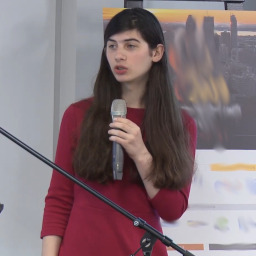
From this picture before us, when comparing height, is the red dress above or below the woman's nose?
below

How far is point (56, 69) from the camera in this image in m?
1.82

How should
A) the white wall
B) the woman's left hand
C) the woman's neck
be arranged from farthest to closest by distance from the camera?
1. the white wall
2. the woman's neck
3. the woman's left hand

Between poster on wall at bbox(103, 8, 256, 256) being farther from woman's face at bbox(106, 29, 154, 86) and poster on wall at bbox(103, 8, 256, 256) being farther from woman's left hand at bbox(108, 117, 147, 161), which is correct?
woman's left hand at bbox(108, 117, 147, 161)

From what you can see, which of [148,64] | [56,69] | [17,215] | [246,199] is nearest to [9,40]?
[56,69]

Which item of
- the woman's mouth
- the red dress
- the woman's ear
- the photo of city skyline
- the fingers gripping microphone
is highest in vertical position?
the photo of city skyline

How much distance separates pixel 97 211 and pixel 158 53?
43 cm

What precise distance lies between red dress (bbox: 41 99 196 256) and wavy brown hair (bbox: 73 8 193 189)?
3cm

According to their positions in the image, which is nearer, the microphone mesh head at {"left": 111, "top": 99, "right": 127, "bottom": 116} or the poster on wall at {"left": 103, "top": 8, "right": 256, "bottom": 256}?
the microphone mesh head at {"left": 111, "top": 99, "right": 127, "bottom": 116}

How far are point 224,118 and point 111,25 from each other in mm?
640

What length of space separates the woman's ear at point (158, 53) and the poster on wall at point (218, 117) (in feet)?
1.45

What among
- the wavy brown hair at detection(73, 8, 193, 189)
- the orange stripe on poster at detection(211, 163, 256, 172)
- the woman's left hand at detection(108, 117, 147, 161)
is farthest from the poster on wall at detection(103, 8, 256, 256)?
the woman's left hand at detection(108, 117, 147, 161)

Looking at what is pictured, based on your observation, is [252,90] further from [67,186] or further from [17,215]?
[17,215]

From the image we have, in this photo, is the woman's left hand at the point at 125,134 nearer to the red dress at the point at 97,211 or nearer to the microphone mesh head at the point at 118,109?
the microphone mesh head at the point at 118,109

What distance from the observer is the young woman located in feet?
3.41
